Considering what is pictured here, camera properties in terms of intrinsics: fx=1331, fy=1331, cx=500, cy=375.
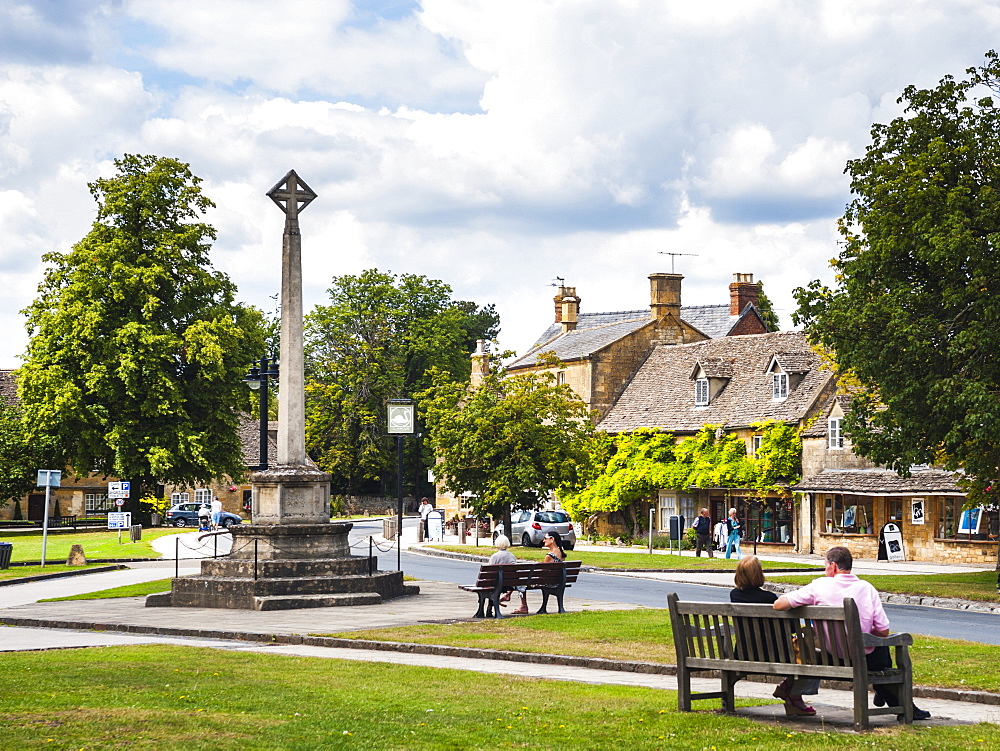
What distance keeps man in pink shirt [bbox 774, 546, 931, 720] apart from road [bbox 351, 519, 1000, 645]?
1009cm

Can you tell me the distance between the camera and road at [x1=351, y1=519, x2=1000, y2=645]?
73.5 ft

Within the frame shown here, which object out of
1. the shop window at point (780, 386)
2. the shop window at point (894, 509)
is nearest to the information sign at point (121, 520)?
the shop window at point (780, 386)

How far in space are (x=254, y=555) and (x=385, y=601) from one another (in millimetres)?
2622

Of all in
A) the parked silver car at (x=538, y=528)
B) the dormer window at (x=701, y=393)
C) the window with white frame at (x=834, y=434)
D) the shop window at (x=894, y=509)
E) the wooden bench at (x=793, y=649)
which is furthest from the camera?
the dormer window at (x=701, y=393)

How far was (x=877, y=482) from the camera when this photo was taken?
4903 cm

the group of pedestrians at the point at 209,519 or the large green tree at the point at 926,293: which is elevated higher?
the large green tree at the point at 926,293

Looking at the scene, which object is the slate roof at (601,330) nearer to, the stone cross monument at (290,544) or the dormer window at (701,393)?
the dormer window at (701,393)

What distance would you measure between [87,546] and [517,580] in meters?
33.4

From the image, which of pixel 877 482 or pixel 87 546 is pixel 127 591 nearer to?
pixel 87 546

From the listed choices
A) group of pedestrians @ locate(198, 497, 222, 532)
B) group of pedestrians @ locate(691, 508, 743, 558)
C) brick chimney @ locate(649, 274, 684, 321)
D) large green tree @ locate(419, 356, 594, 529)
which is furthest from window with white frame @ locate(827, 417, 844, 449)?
group of pedestrians @ locate(198, 497, 222, 532)

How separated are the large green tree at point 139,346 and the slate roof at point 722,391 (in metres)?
18.9

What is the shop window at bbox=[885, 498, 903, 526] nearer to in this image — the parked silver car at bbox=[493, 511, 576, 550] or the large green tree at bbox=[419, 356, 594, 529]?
the large green tree at bbox=[419, 356, 594, 529]

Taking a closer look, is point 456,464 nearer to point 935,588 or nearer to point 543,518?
point 543,518

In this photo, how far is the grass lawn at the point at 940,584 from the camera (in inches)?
1166
